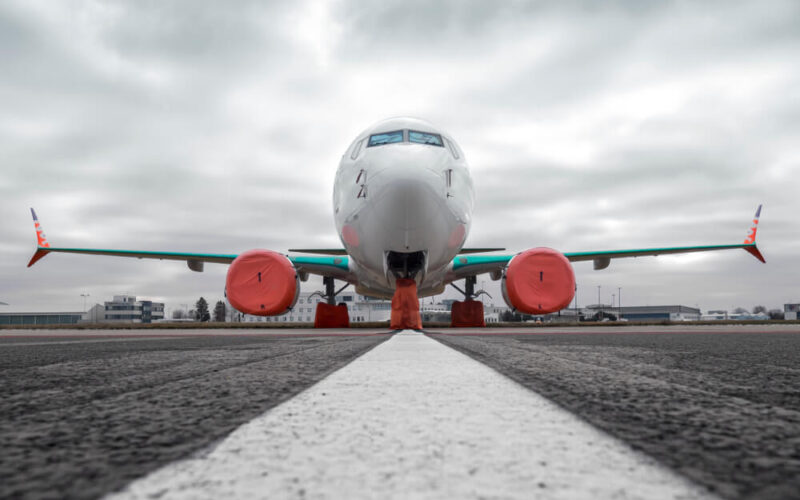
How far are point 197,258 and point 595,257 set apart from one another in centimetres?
1148

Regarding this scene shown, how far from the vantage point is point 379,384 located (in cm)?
143

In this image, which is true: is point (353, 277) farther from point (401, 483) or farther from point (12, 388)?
point (401, 483)

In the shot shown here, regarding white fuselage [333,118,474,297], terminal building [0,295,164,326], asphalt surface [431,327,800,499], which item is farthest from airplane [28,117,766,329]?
terminal building [0,295,164,326]

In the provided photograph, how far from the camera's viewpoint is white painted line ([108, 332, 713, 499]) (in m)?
0.52

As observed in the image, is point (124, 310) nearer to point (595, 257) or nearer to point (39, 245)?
point (39, 245)

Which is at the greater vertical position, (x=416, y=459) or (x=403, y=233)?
(x=403, y=233)

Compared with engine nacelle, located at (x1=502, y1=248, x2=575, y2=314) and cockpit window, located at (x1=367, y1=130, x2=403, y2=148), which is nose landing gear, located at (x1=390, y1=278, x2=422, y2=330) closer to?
engine nacelle, located at (x1=502, y1=248, x2=575, y2=314)

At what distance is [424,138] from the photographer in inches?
349

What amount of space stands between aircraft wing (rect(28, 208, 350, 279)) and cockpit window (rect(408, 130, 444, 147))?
597 centimetres

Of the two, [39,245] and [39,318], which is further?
[39,318]

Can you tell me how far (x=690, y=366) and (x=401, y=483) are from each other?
195 cm

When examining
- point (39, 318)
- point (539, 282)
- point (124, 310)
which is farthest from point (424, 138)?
point (124, 310)

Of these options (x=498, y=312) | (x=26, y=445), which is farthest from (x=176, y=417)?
(x=498, y=312)

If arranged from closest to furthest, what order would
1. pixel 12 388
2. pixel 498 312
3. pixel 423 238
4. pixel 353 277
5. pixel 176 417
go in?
pixel 176 417, pixel 12 388, pixel 423 238, pixel 353 277, pixel 498 312
